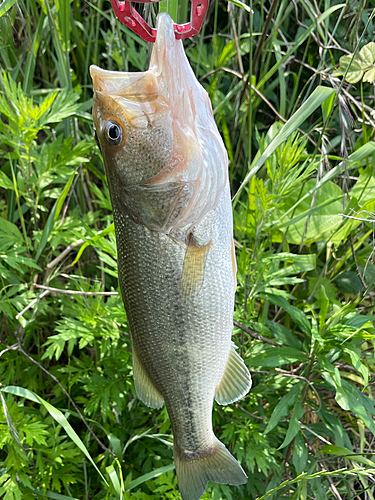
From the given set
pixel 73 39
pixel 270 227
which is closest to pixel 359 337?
pixel 270 227

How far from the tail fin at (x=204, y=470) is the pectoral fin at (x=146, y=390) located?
0.16 meters

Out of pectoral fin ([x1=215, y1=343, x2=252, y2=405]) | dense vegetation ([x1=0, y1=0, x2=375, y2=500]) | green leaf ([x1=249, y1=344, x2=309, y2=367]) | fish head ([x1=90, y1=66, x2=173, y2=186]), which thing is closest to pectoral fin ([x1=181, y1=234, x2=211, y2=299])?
fish head ([x1=90, y1=66, x2=173, y2=186])

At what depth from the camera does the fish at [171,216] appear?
121 cm

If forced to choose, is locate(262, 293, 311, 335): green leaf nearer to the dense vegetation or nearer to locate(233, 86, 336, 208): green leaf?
the dense vegetation

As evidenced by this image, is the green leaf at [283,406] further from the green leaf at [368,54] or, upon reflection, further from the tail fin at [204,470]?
the green leaf at [368,54]

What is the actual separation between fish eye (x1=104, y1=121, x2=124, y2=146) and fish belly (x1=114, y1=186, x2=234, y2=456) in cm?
19

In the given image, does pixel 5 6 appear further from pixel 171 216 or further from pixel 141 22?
pixel 171 216

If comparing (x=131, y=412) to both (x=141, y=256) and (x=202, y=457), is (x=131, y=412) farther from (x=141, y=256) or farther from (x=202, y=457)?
(x=141, y=256)

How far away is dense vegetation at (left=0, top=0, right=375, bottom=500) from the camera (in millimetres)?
1847

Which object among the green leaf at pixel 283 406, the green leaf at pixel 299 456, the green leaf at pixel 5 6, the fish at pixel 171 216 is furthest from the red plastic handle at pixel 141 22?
the green leaf at pixel 299 456

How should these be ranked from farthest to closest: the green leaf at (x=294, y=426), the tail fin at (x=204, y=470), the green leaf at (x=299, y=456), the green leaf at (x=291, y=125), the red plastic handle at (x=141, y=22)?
1. the green leaf at (x=299, y=456)
2. the green leaf at (x=294, y=426)
3. the green leaf at (x=291, y=125)
4. the tail fin at (x=204, y=470)
5. the red plastic handle at (x=141, y=22)

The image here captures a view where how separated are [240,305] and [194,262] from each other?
3.13 feet

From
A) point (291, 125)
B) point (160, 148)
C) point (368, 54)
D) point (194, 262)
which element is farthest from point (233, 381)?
point (368, 54)

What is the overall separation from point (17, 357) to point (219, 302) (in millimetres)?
1405
